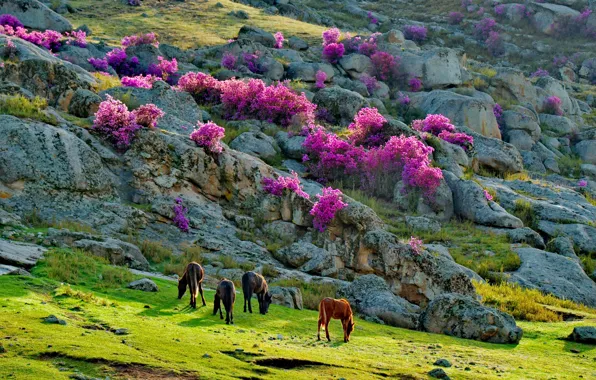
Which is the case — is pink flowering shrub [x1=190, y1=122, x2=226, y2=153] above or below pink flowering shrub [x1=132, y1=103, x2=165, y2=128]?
below

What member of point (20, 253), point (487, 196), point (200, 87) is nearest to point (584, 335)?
point (20, 253)

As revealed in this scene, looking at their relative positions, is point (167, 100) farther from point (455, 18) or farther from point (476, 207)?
point (455, 18)

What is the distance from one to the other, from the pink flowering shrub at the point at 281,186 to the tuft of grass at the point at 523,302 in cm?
816

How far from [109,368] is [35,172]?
53.6 ft

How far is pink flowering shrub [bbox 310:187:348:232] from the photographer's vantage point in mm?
27922

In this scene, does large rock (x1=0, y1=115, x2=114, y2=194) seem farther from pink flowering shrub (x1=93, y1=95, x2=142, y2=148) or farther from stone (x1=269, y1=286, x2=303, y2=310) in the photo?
stone (x1=269, y1=286, x2=303, y2=310)

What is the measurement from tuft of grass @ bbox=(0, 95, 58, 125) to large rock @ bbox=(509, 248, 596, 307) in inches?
763

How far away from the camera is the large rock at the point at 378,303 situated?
19.4m

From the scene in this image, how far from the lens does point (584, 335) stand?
18.0 m

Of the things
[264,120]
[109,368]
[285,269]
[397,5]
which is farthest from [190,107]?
[397,5]

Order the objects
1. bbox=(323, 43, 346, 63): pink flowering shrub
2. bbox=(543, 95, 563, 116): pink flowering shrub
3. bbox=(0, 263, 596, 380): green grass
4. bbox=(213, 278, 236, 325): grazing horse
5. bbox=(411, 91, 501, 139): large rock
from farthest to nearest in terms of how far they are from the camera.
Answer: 1. bbox=(543, 95, 563, 116): pink flowering shrub
2. bbox=(323, 43, 346, 63): pink flowering shrub
3. bbox=(411, 91, 501, 139): large rock
4. bbox=(213, 278, 236, 325): grazing horse
5. bbox=(0, 263, 596, 380): green grass

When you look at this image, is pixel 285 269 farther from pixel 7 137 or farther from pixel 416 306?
pixel 7 137

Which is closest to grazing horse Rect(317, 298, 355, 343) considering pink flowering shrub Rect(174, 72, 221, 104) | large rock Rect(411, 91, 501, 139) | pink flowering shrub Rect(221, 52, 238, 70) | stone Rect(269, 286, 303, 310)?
stone Rect(269, 286, 303, 310)

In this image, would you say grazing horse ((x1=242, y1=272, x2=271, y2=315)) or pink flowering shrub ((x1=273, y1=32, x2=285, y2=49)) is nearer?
grazing horse ((x1=242, y1=272, x2=271, y2=315))
